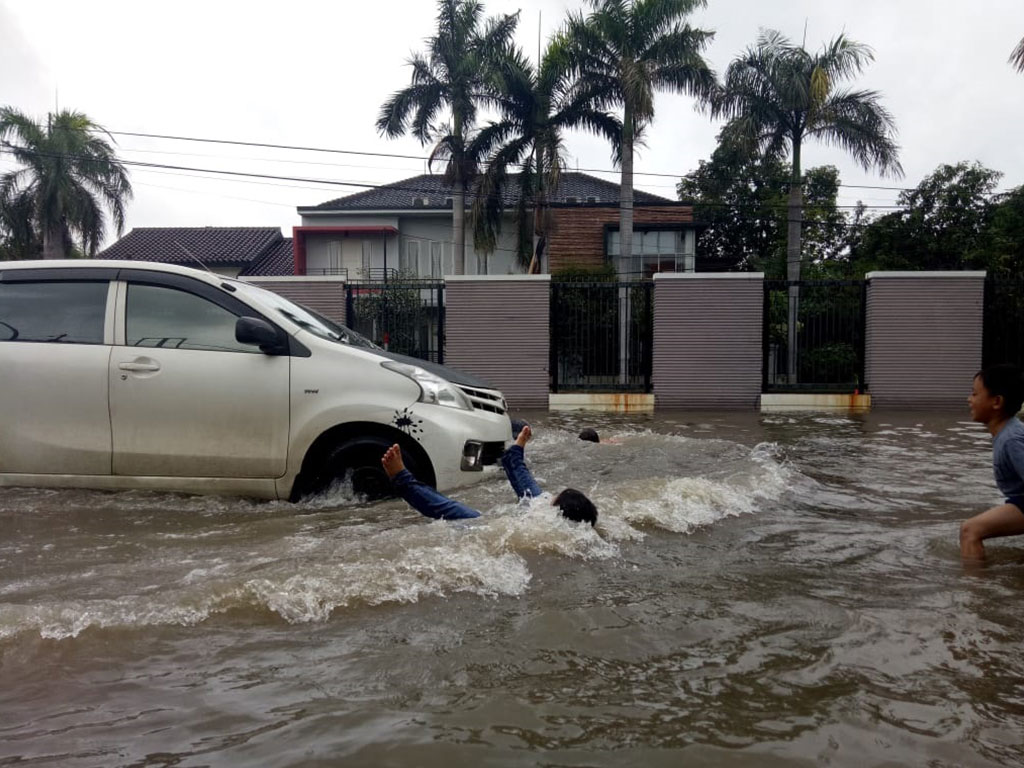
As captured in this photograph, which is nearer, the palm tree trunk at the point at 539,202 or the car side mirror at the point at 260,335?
the car side mirror at the point at 260,335

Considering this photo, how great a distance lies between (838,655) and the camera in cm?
287

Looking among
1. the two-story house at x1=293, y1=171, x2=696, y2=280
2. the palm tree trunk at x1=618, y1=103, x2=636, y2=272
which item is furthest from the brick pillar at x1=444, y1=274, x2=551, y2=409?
the two-story house at x1=293, y1=171, x2=696, y2=280

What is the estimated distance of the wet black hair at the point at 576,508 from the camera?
169 inches

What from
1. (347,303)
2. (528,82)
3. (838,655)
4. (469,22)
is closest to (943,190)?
(528,82)

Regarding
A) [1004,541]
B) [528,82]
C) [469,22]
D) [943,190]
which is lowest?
[1004,541]

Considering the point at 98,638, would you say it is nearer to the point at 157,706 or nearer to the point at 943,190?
the point at 157,706

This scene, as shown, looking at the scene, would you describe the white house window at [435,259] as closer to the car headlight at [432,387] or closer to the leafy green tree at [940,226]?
the leafy green tree at [940,226]

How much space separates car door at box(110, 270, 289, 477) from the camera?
4980mm

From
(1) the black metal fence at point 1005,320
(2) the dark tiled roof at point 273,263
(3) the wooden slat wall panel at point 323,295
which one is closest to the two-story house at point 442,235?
(2) the dark tiled roof at point 273,263

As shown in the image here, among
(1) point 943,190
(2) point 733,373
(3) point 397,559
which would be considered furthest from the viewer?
(1) point 943,190

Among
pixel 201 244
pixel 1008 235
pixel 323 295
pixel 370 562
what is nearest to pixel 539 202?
pixel 323 295

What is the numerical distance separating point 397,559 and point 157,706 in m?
1.44

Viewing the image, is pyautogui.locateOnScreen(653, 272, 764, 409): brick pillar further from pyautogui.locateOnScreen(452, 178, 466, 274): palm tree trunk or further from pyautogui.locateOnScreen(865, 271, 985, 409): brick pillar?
pyautogui.locateOnScreen(452, 178, 466, 274): palm tree trunk

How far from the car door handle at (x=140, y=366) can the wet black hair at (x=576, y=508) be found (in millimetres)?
2635
